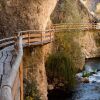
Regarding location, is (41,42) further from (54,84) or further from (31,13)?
(54,84)

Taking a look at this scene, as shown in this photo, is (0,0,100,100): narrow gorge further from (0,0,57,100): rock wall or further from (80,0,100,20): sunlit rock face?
(80,0,100,20): sunlit rock face

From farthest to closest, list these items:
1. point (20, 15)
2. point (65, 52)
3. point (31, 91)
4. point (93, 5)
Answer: point (93, 5) < point (65, 52) < point (20, 15) < point (31, 91)

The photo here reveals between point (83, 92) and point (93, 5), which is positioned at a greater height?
point (93, 5)

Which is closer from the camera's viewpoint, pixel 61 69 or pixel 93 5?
pixel 61 69

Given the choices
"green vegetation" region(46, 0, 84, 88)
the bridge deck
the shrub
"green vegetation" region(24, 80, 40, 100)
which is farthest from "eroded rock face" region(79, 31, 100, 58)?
the bridge deck

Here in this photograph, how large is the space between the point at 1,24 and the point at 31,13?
1.98m

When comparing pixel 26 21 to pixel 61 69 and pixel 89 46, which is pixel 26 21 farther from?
pixel 89 46

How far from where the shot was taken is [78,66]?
108 feet

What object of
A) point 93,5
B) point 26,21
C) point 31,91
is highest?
point 93,5

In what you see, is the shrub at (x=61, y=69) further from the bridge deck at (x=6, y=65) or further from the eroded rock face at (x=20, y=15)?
the bridge deck at (x=6, y=65)

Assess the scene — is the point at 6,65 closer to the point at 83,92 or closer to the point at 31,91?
the point at 31,91

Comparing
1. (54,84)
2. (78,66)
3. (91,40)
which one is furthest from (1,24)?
(91,40)

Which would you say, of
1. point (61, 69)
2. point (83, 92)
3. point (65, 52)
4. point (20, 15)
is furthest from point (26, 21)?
point (65, 52)

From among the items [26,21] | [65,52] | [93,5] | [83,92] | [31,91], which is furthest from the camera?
[93,5]
